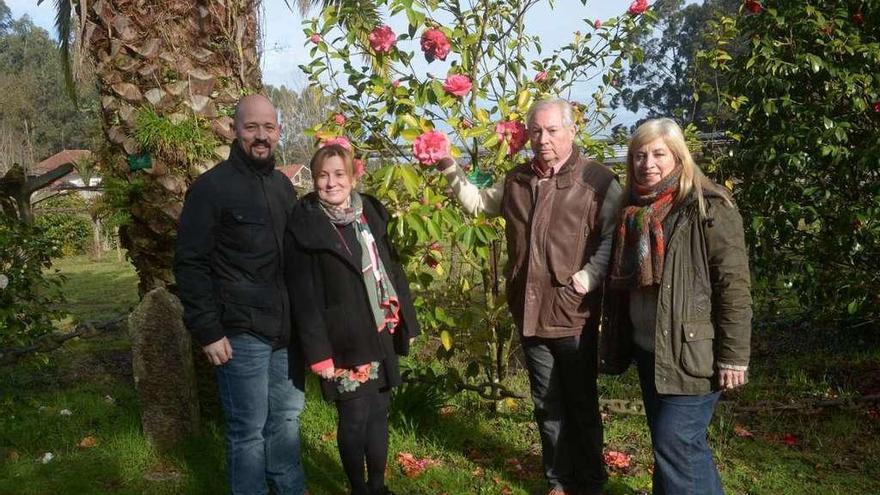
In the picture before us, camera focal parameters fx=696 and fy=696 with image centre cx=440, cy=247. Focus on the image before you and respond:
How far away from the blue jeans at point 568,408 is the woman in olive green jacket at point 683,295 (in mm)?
467

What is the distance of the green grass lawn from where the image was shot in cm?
361

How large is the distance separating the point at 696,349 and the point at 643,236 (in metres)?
0.44

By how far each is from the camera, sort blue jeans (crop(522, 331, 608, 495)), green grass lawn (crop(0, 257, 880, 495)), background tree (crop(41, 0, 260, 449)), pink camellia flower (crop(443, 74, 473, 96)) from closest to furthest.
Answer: blue jeans (crop(522, 331, 608, 495)) → pink camellia flower (crop(443, 74, 473, 96)) → green grass lawn (crop(0, 257, 880, 495)) → background tree (crop(41, 0, 260, 449))

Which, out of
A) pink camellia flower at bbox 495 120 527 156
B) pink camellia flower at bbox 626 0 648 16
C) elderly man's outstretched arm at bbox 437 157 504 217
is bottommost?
elderly man's outstretched arm at bbox 437 157 504 217

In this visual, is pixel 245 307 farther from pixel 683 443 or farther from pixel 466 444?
pixel 466 444

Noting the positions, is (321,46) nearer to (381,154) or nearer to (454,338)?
(381,154)

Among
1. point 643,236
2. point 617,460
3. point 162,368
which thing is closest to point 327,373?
point 643,236

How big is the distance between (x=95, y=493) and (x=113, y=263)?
12833 millimetres

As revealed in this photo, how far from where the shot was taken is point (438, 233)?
2965mm

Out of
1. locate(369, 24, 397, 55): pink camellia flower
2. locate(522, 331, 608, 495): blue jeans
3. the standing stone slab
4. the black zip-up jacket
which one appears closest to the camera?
the black zip-up jacket

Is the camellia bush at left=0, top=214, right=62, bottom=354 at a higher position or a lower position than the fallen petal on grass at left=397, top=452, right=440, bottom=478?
higher

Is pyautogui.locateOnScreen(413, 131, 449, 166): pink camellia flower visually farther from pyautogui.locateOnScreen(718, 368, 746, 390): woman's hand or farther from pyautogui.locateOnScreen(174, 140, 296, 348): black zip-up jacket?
pyautogui.locateOnScreen(718, 368, 746, 390): woman's hand

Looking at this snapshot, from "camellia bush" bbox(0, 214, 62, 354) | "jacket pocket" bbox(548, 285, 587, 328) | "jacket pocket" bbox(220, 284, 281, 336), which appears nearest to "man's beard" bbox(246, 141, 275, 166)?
"jacket pocket" bbox(220, 284, 281, 336)

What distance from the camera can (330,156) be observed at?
280cm
